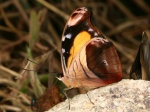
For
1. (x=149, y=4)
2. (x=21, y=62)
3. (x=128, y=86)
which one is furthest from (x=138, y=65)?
(x=149, y=4)

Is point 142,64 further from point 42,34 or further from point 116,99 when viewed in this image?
point 42,34

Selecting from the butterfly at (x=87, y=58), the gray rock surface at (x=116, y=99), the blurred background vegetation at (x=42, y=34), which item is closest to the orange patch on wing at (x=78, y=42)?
the butterfly at (x=87, y=58)

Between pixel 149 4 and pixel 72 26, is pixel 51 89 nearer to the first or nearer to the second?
pixel 72 26

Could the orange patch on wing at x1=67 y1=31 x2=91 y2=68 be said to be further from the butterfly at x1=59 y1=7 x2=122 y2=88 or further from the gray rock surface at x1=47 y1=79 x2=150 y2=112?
the gray rock surface at x1=47 y1=79 x2=150 y2=112

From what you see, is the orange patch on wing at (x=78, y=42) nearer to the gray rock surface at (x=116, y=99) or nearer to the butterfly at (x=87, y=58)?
the butterfly at (x=87, y=58)

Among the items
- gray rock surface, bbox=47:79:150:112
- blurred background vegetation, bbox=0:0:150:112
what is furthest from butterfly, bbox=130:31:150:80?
blurred background vegetation, bbox=0:0:150:112

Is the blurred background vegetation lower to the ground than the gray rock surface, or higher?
higher
